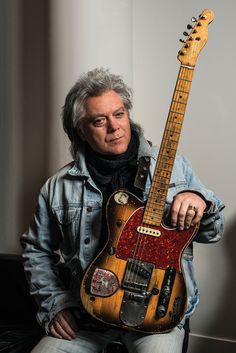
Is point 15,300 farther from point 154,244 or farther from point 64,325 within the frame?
point 154,244

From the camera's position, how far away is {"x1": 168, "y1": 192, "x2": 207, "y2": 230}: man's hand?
1.26 m

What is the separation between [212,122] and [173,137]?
1.69 ft

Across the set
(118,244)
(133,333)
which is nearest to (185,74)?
(118,244)

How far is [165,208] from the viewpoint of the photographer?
1.34 meters

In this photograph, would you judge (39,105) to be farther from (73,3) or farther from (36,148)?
(73,3)

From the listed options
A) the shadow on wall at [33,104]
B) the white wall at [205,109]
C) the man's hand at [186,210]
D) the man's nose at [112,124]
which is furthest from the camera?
the shadow on wall at [33,104]

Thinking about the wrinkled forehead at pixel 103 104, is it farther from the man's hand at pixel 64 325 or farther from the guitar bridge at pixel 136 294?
the man's hand at pixel 64 325

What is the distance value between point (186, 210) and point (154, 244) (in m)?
0.13

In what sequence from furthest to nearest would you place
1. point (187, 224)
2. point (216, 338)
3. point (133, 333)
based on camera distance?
point (216, 338)
point (133, 333)
point (187, 224)

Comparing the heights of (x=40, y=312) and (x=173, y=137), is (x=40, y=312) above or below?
below

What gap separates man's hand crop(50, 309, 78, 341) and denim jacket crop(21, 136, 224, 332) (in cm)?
2

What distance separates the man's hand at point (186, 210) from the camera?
1261 mm

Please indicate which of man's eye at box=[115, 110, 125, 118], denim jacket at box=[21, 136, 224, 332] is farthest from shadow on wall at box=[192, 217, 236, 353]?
man's eye at box=[115, 110, 125, 118]

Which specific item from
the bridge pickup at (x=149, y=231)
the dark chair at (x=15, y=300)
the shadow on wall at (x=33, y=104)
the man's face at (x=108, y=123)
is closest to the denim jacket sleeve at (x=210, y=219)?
the bridge pickup at (x=149, y=231)
